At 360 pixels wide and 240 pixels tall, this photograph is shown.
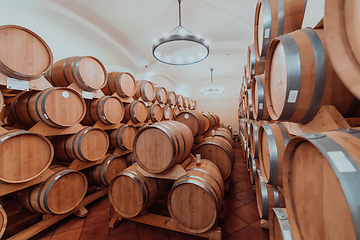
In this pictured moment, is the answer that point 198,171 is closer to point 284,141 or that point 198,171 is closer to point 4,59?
point 284,141

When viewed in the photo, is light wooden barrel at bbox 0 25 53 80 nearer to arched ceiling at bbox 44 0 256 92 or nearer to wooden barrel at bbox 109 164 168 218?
wooden barrel at bbox 109 164 168 218

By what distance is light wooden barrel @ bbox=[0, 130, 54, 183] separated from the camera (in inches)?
77.9

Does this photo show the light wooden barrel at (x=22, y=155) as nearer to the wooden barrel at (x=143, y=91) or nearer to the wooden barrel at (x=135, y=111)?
the wooden barrel at (x=135, y=111)

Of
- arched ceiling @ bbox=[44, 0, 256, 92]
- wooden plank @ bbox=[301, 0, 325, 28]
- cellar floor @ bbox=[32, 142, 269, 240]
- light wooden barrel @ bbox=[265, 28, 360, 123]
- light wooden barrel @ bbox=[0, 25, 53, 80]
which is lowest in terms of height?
cellar floor @ bbox=[32, 142, 269, 240]

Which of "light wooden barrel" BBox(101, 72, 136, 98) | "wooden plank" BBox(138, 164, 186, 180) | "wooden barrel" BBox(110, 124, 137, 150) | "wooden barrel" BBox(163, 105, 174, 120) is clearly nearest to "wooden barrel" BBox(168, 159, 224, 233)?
"wooden plank" BBox(138, 164, 186, 180)

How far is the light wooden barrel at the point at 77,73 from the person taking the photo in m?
2.93

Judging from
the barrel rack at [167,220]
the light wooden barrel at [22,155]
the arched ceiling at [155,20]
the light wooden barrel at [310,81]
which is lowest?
the barrel rack at [167,220]

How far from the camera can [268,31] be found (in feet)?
4.48

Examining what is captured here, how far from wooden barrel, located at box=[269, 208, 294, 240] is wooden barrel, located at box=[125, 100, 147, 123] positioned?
3.81 meters

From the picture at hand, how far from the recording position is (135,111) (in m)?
4.50

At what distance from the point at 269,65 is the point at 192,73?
9884mm

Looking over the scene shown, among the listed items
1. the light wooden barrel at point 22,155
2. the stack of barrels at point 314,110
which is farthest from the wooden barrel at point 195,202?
the light wooden barrel at point 22,155

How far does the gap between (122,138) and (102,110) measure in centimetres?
84

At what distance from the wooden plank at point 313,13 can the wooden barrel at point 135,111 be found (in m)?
3.94
